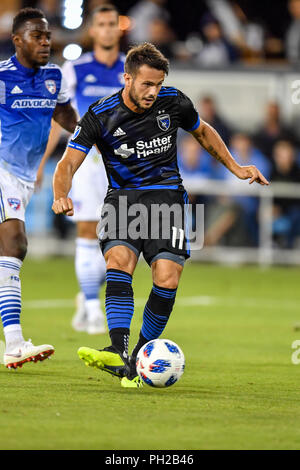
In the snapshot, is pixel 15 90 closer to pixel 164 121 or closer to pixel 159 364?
pixel 164 121

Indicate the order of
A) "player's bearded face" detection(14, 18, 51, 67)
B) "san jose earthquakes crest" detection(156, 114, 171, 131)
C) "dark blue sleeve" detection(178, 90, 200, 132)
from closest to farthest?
"san jose earthquakes crest" detection(156, 114, 171, 131), "dark blue sleeve" detection(178, 90, 200, 132), "player's bearded face" detection(14, 18, 51, 67)

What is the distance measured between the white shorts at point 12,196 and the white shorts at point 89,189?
2.08m

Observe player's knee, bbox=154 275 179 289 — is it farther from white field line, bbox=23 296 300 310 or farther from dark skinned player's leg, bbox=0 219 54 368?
white field line, bbox=23 296 300 310

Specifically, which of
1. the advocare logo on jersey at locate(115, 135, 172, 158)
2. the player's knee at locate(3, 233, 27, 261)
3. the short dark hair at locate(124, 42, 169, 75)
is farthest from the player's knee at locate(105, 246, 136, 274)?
the short dark hair at locate(124, 42, 169, 75)

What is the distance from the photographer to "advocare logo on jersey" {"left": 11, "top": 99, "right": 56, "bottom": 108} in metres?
7.59

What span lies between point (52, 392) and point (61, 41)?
1228 centimetres

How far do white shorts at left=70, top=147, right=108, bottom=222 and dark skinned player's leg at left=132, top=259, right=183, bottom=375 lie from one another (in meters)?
3.06

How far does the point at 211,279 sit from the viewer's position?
49.4 feet

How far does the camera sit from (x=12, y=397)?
6039mm

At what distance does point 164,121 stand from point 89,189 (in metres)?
3.06

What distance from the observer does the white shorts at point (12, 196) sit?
24.3 feet
